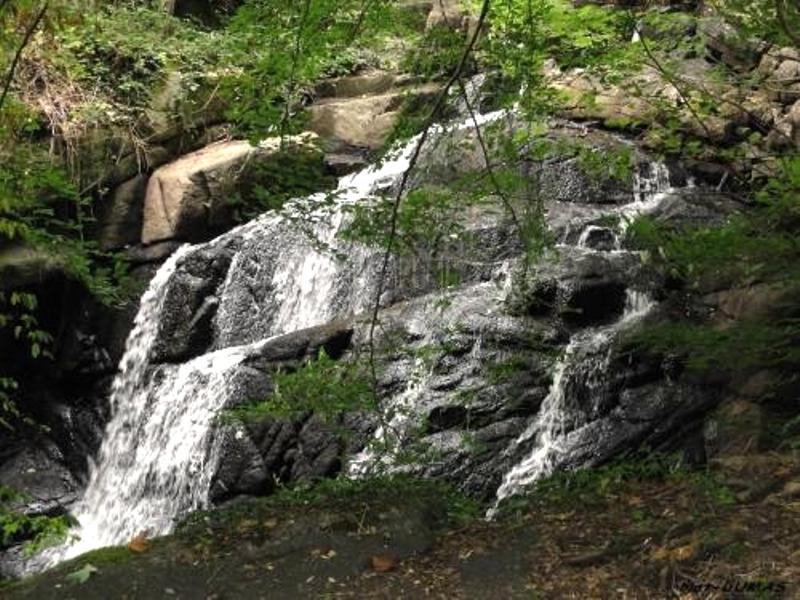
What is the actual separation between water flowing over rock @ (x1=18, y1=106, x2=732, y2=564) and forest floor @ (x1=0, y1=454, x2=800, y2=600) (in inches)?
29.1

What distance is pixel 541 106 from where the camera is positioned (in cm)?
612

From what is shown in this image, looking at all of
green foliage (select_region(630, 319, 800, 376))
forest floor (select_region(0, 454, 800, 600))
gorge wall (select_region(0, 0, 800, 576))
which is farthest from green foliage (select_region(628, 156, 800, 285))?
forest floor (select_region(0, 454, 800, 600))

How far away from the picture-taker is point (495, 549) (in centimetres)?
569

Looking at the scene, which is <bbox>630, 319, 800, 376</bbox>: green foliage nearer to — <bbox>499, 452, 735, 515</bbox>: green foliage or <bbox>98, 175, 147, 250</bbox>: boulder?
<bbox>499, 452, 735, 515</bbox>: green foliage

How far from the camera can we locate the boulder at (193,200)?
13.2 metres

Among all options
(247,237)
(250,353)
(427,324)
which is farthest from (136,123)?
(427,324)

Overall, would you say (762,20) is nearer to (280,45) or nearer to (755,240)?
(755,240)

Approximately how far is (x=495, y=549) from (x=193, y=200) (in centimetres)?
897

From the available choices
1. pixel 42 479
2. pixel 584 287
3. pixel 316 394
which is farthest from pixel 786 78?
pixel 42 479

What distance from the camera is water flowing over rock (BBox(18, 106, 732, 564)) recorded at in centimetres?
793

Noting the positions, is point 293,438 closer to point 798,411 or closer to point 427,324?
point 427,324

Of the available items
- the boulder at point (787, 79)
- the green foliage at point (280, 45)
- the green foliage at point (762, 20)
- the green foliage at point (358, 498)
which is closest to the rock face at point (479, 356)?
the green foliage at point (358, 498)

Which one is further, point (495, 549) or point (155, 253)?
point (155, 253)

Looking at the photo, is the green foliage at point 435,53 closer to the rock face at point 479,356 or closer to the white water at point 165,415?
the rock face at point 479,356
